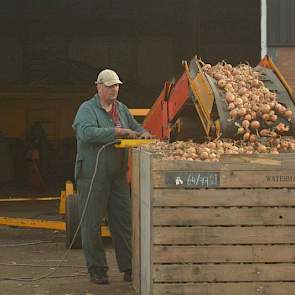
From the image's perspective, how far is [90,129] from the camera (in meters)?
7.21

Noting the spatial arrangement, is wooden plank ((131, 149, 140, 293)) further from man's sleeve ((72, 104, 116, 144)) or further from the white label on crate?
the white label on crate

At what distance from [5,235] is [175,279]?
6365 millimetres

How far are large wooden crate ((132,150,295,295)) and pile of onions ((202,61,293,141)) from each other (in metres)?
0.48

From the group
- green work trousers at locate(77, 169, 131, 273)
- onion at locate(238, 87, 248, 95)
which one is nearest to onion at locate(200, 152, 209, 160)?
onion at locate(238, 87, 248, 95)

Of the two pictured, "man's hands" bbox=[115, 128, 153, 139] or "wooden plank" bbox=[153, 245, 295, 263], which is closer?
"wooden plank" bbox=[153, 245, 295, 263]

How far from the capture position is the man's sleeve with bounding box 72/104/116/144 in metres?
7.16

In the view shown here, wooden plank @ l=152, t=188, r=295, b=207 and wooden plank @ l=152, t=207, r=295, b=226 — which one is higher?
wooden plank @ l=152, t=188, r=295, b=207

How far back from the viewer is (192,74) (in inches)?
→ 293

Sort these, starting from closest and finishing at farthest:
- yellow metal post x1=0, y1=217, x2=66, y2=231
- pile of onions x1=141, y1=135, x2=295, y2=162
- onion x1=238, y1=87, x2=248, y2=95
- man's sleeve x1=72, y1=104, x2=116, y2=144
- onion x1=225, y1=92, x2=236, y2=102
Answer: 1. pile of onions x1=141, y1=135, x2=295, y2=162
2. onion x1=225, y1=92, x2=236, y2=102
3. onion x1=238, y1=87, x2=248, y2=95
4. man's sleeve x1=72, y1=104, x2=116, y2=144
5. yellow metal post x1=0, y1=217, x2=66, y2=231

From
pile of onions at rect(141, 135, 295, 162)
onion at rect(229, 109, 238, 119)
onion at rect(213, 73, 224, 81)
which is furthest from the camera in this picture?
onion at rect(213, 73, 224, 81)

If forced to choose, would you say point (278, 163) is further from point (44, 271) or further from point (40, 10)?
point (40, 10)

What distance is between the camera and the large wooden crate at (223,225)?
225 inches

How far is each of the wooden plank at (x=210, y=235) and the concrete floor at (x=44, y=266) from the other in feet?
5.23

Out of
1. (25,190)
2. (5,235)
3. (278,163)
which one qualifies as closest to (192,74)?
(278,163)
